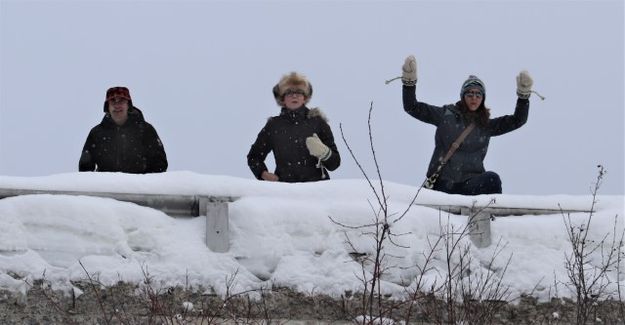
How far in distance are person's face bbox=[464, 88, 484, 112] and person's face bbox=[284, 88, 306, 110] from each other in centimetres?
122

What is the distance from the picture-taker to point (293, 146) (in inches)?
323

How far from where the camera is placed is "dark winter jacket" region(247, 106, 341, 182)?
814cm

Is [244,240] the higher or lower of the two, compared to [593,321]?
higher

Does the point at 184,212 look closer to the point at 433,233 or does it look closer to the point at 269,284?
the point at 269,284

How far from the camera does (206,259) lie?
21.5 ft

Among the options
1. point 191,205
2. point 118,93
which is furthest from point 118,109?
point 191,205

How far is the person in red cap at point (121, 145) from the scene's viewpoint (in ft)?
26.7

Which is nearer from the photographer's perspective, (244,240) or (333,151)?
(244,240)

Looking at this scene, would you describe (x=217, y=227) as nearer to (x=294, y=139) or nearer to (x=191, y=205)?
(x=191, y=205)

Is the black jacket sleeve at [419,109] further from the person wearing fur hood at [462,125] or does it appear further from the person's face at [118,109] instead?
the person's face at [118,109]

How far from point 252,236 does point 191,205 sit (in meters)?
0.43

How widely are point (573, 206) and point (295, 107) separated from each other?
218 cm

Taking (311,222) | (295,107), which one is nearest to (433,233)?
(311,222)

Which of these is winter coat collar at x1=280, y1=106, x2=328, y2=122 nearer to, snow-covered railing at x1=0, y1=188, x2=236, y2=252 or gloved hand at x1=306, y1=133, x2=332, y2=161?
gloved hand at x1=306, y1=133, x2=332, y2=161
